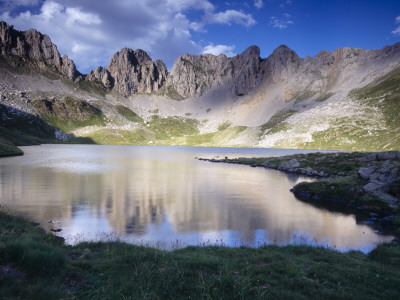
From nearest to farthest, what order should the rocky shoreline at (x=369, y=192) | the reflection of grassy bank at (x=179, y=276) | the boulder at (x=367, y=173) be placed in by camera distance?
the reflection of grassy bank at (x=179, y=276)
the rocky shoreline at (x=369, y=192)
the boulder at (x=367, y=173)

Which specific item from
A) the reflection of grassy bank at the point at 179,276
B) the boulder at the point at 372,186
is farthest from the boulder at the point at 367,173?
the reflection of grassy bank at the point at 179,276

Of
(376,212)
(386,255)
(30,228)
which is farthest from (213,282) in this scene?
(376,212)

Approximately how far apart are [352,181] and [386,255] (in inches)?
1031

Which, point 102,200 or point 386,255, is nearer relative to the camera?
point 386,255

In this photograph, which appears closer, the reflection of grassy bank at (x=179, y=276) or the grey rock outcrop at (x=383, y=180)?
the reflection of grassy bank at (x=179, y=276)

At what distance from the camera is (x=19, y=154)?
106875 mm

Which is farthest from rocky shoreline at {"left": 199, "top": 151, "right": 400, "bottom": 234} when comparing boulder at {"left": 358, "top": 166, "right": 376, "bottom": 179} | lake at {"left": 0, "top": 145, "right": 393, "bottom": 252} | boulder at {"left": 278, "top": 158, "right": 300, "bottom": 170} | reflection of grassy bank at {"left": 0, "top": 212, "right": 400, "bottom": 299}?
boulder at {"left": 278, "top": 158, "right": 300, "bottom": 170}

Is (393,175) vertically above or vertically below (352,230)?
above

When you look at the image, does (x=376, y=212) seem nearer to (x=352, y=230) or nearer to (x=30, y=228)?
(x=352, y=230)

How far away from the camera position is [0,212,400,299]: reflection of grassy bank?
28.6ft

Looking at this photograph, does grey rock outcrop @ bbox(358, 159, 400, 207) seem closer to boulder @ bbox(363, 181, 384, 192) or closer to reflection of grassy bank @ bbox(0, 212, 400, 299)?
boulder @ bbox(363, 181, 384, 192)

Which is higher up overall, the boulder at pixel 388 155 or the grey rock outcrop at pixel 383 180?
the boulder at pixel 388 155

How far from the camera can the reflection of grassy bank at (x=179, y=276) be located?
28.6 ft

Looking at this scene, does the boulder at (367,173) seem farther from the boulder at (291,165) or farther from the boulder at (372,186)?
the boulder at (291,165)
